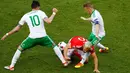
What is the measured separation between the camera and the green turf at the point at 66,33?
1020 centimetres

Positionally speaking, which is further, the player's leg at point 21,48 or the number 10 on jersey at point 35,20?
the player's leg at point 21,48

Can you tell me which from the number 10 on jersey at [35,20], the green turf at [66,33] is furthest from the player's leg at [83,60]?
Result: the number 10 on jersey at [35,20]

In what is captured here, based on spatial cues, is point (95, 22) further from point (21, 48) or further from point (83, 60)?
point (21, 48)

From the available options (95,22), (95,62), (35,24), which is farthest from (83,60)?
(35,24)

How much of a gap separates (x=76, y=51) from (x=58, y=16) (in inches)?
167

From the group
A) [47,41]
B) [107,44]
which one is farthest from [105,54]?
[47,41]

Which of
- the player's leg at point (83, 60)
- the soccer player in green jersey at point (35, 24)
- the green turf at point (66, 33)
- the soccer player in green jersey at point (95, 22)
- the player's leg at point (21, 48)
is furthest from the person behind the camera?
the green turf at point (66, 33)

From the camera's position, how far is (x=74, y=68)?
1006cm

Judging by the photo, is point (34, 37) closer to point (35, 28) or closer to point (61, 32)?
point (35, 28)

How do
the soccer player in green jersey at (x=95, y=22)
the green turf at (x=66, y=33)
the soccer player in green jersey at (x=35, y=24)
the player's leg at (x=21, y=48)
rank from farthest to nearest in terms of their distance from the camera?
1. the green turf at (x=66, y=33)
2. the soccer player in green jersey at (x=95, y=22)
3. the player's leg at (x=21, y=48)
4. the soccer player in green jersey at (x=35, y=24)

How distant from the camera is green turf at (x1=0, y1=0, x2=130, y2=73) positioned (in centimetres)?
1020

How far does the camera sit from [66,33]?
41.7ft

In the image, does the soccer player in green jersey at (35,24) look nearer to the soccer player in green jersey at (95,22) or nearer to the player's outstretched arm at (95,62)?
the soccer player in green jersey at (95,22)

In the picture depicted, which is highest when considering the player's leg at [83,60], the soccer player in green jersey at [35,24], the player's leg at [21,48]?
the soccer player in green jersey at [35,24]
